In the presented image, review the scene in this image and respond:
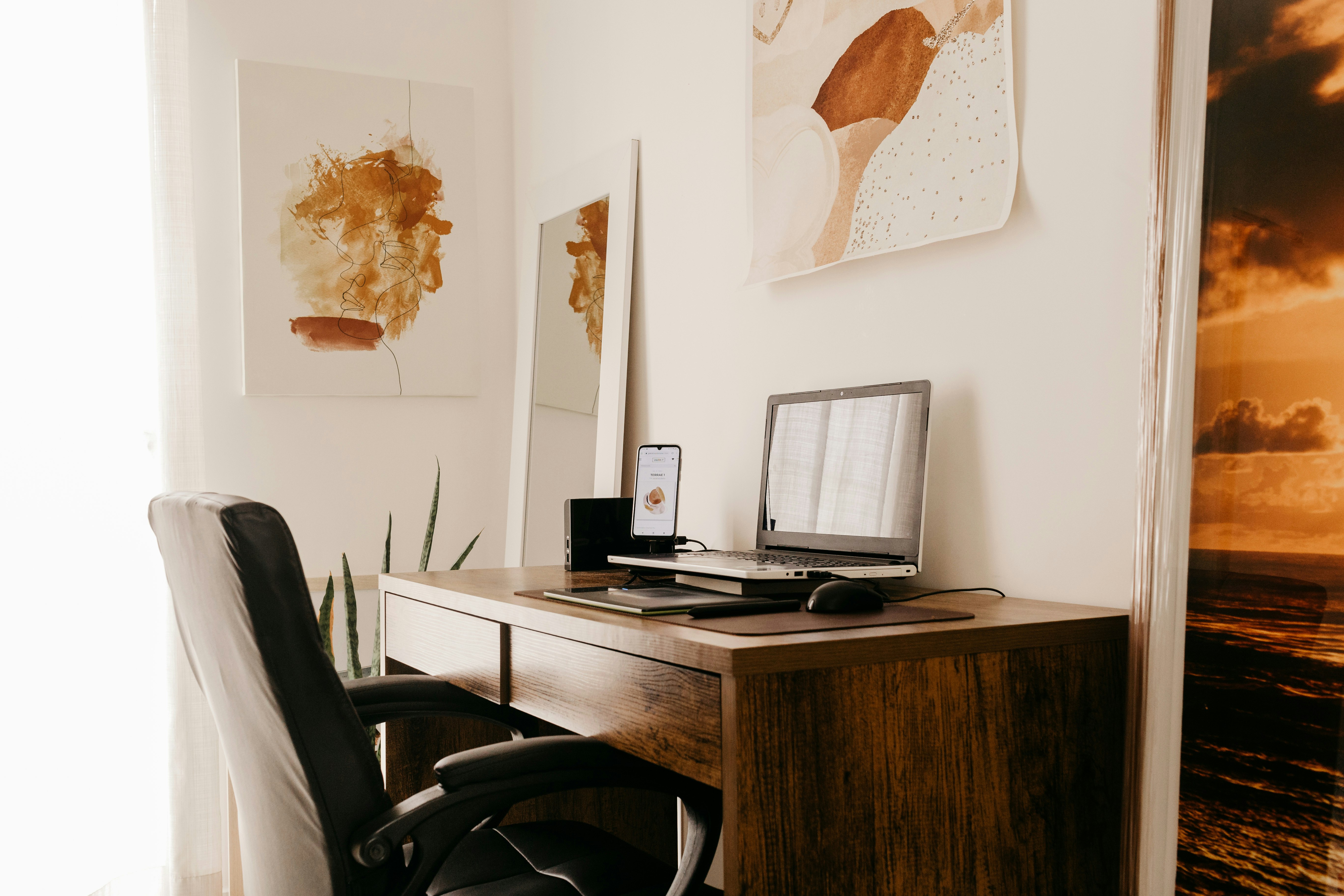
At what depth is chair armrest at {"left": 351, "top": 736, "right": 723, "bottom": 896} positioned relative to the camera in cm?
112

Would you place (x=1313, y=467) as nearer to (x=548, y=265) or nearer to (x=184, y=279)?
(x=548, y=265)

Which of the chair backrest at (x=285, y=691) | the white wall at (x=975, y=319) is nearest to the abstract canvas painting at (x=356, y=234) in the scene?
the white wall at (x=975, y=319)

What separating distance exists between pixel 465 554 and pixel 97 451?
957mm

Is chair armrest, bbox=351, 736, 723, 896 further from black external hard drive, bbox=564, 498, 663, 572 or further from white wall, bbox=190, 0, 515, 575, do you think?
white wall, bbox=190, 0, 515, 575

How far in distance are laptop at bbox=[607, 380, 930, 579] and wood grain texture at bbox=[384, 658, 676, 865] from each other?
57cm

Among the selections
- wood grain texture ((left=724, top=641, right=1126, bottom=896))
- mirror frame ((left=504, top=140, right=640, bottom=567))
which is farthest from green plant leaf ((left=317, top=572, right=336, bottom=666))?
wood grain texture ((left=724, top=641, right=1126, bottom=896))

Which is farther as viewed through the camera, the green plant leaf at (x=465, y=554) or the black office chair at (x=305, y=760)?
the green plant leaf at (x=465, y=554)

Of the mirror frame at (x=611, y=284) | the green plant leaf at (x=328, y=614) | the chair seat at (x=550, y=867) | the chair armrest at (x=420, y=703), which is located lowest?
the chair seat at (x=550, y=867)

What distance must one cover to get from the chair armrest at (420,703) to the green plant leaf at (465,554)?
0.93 m

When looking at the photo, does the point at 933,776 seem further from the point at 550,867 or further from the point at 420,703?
the point at 420,703

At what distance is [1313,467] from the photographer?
1.03 meters

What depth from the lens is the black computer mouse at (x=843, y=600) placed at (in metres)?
1.23

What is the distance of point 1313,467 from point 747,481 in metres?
1.09

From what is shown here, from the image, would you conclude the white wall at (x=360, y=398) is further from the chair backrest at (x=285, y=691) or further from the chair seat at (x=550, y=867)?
the chair backrest at (x=285, y=691)
